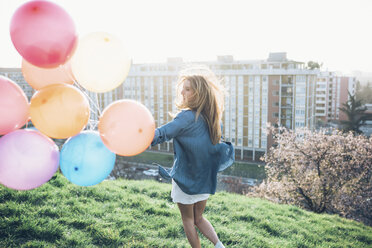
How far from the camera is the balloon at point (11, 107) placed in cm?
215

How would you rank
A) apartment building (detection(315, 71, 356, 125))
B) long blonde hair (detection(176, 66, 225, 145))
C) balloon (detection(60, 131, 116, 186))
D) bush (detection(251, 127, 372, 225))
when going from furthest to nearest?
apartment building (detection(315, 71, 356, 125)), bush (detection(251, 127, 372, 225)), long blonde hair (detection(176, 66, 225, 145)), balloon (detection(60, 131, 116, 186))

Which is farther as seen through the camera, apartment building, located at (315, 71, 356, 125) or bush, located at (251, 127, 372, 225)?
apartment building, located at (315, 71, 356, 125)

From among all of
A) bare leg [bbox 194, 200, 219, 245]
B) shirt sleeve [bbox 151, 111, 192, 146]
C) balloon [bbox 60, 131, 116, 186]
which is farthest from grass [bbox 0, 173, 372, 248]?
shirt sleeve [bbox 151, 111, 192, 146]

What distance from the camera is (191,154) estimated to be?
2283 millimetres

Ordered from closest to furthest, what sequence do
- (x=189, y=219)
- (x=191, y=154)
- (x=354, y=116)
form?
1. (x=191, y=154)
2. (x=189, y=219)
3. (x=354, y=116)

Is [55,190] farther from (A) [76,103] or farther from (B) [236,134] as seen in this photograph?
(B) [236,134]

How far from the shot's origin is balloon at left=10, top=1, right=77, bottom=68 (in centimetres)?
190

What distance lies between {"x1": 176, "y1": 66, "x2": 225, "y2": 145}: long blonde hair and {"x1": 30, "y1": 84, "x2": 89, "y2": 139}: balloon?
0.82 metres

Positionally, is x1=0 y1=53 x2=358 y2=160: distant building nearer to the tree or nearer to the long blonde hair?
the tree

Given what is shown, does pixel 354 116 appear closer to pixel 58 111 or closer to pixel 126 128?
pixel 126 128

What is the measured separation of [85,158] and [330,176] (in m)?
10.3

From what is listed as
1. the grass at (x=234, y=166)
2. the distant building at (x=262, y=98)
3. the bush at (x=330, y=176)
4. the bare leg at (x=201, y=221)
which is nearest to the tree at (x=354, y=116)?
the distant building at (x=262, y=98)

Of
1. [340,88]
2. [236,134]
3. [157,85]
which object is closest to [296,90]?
[236,134]

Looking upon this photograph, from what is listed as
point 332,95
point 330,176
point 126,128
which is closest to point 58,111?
point 126,128
